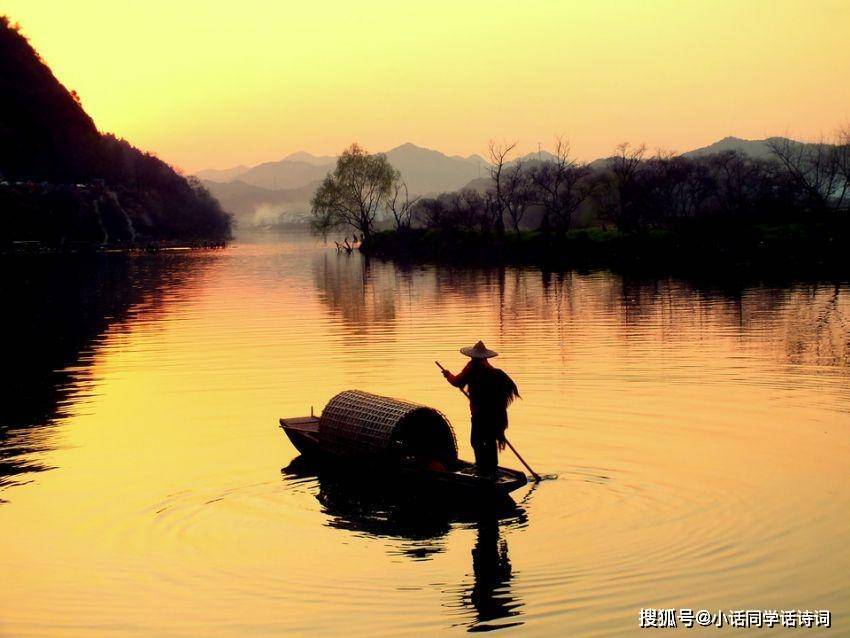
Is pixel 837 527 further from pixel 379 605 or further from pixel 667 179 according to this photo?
pixel 667 179

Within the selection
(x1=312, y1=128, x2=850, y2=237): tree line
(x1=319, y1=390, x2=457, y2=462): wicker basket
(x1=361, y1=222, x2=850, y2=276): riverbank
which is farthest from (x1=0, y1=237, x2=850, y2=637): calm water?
(x1=312, y1=128, x2=850, y2=237): tree line

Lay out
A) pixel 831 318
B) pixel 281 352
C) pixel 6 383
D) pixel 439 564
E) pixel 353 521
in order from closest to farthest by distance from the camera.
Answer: pixel 439 564, pixel 353 521, pixel 6 383, pixel 281 352, pixel 831 318

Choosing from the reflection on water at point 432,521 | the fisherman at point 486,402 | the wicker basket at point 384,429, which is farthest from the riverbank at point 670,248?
the reflection on water at point 432,521

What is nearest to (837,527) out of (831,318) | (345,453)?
(345,453)

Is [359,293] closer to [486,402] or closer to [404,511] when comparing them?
[486,402]

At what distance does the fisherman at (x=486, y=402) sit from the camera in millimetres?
17188

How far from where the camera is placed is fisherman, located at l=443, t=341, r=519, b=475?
1719cm

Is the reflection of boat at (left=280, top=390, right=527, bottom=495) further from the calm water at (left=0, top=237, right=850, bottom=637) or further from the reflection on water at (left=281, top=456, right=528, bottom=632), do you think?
the calm water at (left=0, top=237, right=850, bottom=637)

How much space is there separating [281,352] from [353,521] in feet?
65.6

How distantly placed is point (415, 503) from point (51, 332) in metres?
31.9

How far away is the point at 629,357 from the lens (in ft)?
104

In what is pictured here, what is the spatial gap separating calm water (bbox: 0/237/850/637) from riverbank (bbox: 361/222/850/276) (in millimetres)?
38523

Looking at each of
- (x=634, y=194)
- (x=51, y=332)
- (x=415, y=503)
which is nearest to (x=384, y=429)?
(x=415, y=503)

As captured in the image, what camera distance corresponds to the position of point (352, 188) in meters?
153
